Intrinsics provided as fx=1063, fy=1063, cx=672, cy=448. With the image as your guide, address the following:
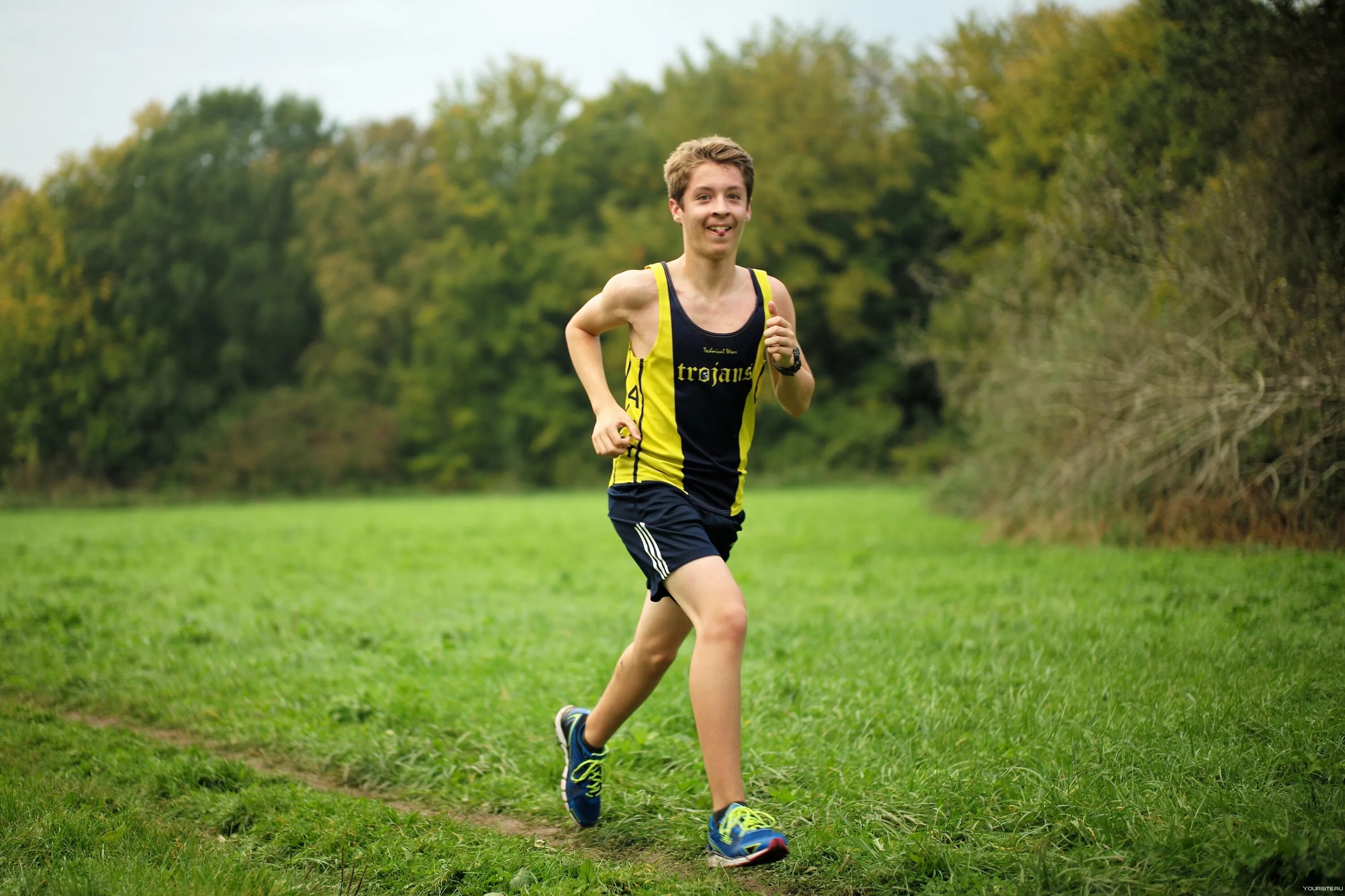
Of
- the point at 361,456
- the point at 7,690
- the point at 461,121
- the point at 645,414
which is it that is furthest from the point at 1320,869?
the point at 461,121

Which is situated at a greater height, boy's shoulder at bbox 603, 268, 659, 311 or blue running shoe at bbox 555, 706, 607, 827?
boy's shoulder at bbox 603, 268, 659, 311

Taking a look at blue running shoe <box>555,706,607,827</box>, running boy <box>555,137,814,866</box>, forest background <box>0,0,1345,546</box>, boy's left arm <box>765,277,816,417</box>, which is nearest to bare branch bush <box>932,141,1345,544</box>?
forest background <box>0,0,1345,546</box>

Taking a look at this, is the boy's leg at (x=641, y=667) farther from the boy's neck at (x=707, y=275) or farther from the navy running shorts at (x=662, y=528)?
the boy's neck at (x=707, y=275)

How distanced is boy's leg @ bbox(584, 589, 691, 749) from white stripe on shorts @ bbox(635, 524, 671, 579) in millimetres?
191

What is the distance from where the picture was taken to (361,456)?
41844 mm

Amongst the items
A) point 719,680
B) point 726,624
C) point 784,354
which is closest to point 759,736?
point 719,680

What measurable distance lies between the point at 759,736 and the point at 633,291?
2162mm

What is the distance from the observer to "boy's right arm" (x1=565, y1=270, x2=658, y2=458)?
3639mm

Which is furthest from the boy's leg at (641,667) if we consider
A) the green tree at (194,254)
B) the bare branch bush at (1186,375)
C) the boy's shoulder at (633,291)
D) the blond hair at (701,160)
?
the green tree at (194,254)

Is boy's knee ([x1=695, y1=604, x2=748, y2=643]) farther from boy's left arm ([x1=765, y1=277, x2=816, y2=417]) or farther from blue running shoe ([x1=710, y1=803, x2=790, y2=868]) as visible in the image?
boy's left arm ([x1=765, y1=277, x2=816, y2=417])

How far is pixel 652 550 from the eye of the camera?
3.62m

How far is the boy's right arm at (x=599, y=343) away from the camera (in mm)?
3639

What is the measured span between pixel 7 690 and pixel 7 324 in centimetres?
3367

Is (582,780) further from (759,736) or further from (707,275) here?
(707,275)
